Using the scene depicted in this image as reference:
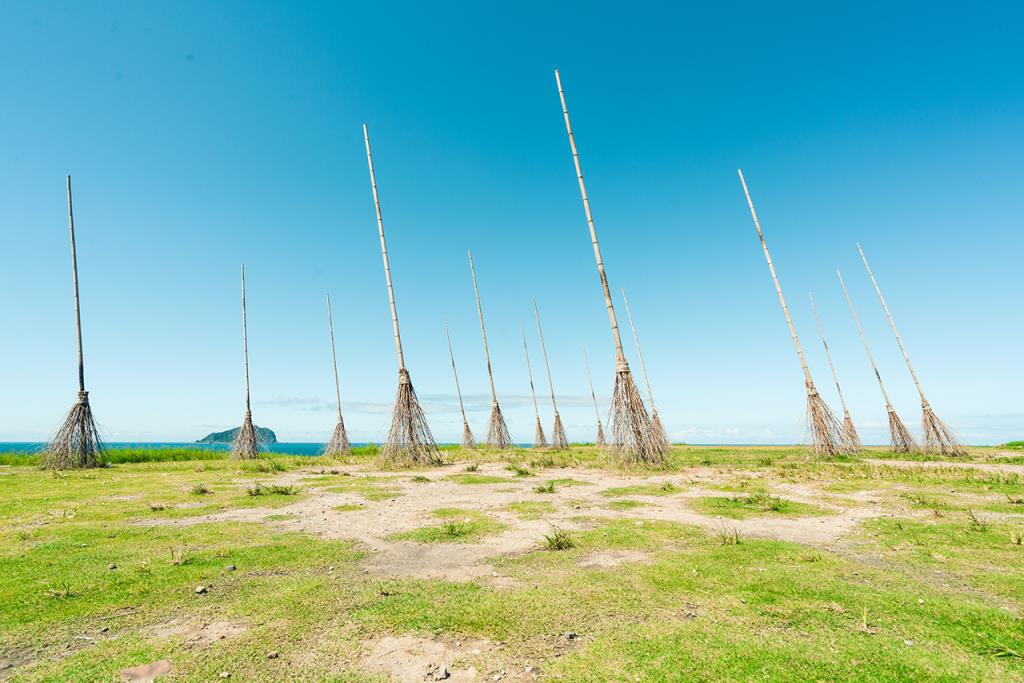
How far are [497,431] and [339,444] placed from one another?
9.43 meters

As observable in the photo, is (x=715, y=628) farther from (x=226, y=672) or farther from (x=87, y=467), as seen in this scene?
(x=87, y=467)

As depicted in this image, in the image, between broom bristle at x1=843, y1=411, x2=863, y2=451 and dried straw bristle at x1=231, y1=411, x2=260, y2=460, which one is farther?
dried straw bristle at x1=231, y1=411, x2=260, y2=460

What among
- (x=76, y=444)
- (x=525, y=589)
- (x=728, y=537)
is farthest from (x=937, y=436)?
Answer: (x=76, y=444)

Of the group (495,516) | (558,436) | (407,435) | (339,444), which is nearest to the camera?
(495,516)

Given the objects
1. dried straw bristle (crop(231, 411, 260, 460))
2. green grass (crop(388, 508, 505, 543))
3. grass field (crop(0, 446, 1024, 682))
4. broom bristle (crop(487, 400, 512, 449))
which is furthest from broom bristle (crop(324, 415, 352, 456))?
green grass (crop(388, 508, 505, 543))

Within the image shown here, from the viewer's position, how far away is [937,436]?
17.4 meters

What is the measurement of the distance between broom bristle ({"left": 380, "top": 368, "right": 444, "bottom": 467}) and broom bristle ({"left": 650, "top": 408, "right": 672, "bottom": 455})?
8265mm

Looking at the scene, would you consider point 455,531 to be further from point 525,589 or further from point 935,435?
point 935,435

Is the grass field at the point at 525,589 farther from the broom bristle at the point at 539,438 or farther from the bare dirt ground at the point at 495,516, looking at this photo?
the broom bristle at the point at 539,438

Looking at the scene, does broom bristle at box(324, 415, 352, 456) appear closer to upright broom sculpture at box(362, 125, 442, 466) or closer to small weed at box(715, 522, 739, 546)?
upright broom sculpture at box(362, 125, 442, 466)

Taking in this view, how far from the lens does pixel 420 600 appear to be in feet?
13.1

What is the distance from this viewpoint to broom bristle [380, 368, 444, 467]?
16.8 metres

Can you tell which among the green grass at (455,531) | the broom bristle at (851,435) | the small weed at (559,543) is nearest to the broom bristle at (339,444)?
the green grass at (455,531)

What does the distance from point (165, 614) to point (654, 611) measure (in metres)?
4.18
